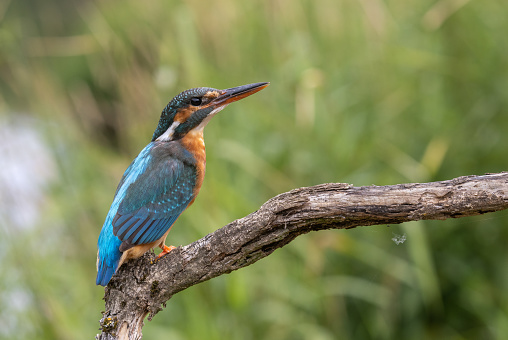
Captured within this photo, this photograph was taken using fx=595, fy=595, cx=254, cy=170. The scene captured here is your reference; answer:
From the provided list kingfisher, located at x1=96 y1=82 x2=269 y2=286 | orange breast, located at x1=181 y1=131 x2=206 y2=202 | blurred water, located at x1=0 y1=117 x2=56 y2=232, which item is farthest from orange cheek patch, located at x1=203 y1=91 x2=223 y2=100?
blurred water, located at x1=0 y1=117 x2=56 y2=232

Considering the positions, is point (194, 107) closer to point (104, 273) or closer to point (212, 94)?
point (212, 94)

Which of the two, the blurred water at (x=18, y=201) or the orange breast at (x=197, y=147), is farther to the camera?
the blurred water at (x=18, y=201)

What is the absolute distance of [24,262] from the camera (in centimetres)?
256

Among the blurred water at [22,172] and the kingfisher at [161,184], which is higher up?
the blurred water at [22,172]

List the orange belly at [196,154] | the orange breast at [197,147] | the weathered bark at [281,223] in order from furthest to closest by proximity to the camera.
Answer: the orange breast at [197,147] < the orange belly at [196,154] < the weathered bark at [281,223]

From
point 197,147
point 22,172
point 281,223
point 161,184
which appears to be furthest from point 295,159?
point 281,223

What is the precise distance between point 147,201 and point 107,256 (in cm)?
26

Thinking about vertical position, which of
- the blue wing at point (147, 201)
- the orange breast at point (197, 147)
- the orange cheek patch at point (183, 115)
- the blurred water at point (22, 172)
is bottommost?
the blue wing at point (147, 201)

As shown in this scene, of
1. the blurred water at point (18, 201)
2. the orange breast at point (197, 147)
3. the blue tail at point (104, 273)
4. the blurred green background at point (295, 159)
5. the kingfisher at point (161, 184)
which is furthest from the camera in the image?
the blurred green background at point (295, 159)

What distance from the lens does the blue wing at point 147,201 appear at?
1.80 metres

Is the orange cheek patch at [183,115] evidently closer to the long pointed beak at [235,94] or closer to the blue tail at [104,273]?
the long pointed beak at [235,94]

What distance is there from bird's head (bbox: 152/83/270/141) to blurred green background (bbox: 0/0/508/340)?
81 cm

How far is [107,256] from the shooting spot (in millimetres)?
1784

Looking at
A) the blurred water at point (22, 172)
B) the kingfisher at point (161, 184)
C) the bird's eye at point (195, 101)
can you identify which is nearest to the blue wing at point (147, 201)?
the kingfisher at point (161, 184)
